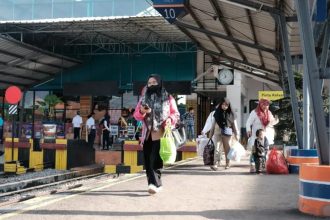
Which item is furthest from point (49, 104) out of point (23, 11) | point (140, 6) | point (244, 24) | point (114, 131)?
point (244, 24)

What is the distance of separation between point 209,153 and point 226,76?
19422mm

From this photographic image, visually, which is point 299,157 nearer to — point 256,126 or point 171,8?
point 256,126

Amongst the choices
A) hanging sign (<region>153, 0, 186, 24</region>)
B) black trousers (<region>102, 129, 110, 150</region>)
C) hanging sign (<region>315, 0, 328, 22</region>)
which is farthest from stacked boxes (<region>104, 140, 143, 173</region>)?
hanging sign (<region>315, 0, 328, 22</region>)

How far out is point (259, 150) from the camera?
10.6m

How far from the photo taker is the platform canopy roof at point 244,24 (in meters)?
12.0

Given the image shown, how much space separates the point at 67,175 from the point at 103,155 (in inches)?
227

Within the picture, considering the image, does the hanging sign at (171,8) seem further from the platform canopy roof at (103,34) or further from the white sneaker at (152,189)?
the platform canopy roof at (103,34)

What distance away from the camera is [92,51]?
112ft

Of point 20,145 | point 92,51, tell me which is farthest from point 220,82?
point 20,145

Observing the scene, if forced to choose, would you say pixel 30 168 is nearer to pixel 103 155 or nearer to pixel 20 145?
pixel 20 145

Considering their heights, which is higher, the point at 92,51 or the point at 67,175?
the point at 92,51

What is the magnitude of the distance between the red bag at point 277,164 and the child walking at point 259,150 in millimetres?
215

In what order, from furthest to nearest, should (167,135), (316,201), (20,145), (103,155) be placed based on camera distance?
(103,155) < (20,145) < (167,135) < (316,201)

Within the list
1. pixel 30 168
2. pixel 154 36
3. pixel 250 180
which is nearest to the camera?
pixel 250 180
